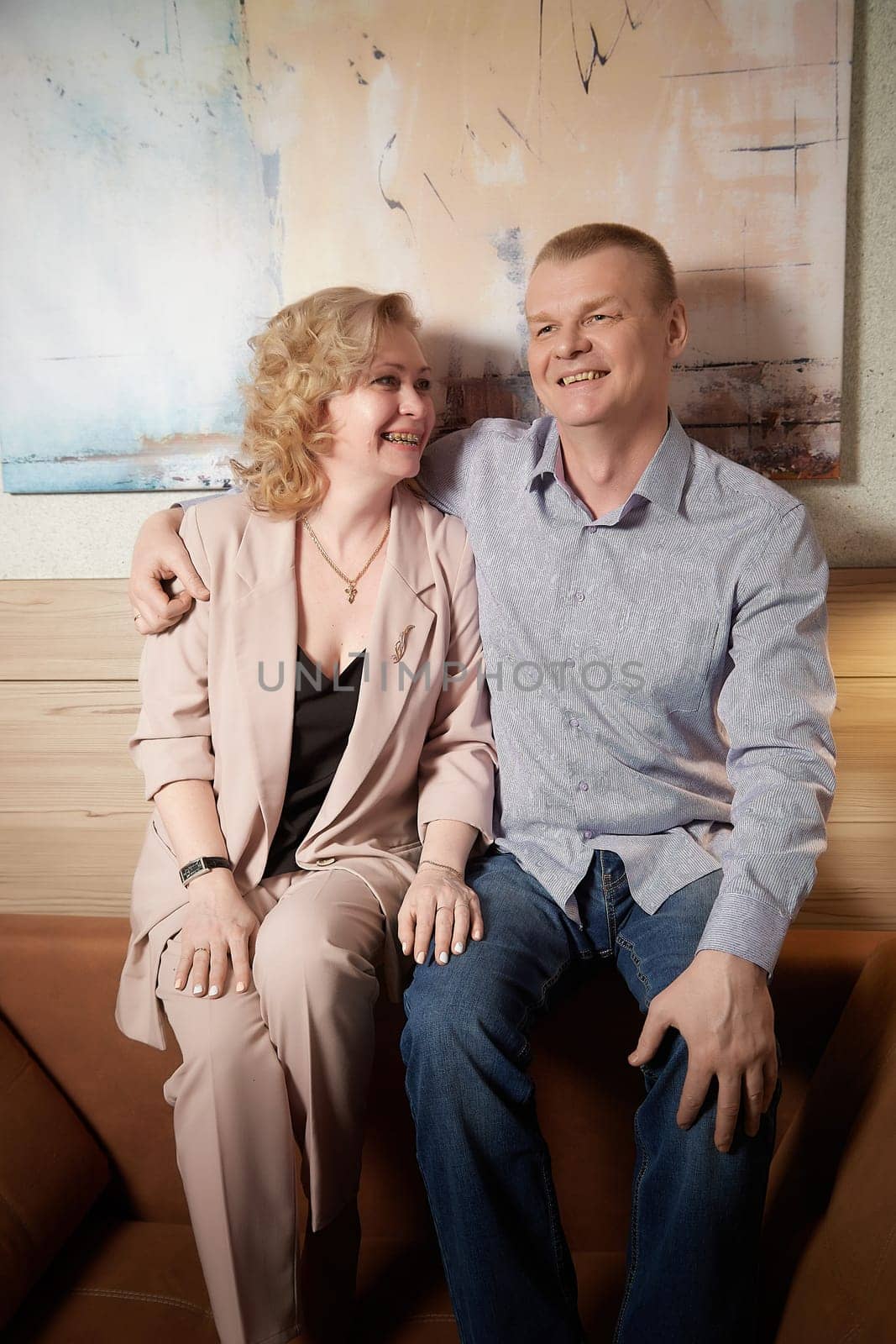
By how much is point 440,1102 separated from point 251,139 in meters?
1.68

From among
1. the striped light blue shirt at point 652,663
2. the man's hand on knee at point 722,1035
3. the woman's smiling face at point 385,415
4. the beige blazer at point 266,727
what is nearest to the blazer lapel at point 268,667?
the beige blazer at point 266,727

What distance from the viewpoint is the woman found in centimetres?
141

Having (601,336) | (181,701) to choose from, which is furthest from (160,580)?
(601,336)

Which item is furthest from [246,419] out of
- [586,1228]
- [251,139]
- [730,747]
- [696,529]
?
[586,1228]

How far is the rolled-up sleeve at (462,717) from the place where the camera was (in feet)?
5.46

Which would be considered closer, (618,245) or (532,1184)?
(532,1184)

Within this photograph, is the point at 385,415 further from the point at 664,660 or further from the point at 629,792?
the point at 629,792

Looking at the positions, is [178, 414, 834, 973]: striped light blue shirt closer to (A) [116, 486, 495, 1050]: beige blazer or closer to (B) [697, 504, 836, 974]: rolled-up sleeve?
(B) [697, 504, 836, 974]: rolled-up sleeve

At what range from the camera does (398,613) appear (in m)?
1.64

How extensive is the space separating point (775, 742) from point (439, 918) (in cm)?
56

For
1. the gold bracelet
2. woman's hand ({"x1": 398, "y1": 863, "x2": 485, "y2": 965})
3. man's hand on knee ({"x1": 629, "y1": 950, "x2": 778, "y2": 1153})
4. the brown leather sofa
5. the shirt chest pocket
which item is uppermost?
the shirt chest pocket

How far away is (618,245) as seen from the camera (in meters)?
1.56

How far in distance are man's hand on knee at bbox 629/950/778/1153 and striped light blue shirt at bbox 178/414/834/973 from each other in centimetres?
19

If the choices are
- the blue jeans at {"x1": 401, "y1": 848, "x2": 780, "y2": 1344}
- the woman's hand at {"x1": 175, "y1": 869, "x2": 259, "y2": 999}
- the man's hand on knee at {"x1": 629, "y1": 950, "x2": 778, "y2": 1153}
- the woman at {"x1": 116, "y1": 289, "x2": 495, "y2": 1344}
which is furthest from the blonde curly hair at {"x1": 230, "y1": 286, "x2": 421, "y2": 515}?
the man's hand on knee at {"x1": 629, "y1": 950, "x2": 778, "y2": 1153}
